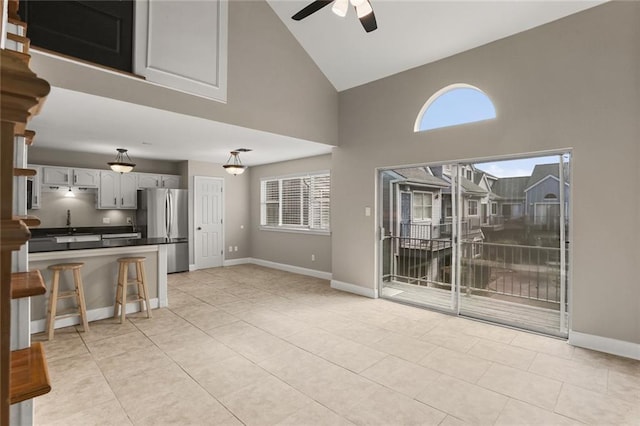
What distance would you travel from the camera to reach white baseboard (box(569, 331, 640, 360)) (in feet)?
10.5

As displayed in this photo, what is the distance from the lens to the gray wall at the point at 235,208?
7.89 meters

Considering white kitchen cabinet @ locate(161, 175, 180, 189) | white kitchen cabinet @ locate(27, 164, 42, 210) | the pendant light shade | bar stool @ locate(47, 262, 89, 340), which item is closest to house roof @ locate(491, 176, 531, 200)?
the pendant light shade

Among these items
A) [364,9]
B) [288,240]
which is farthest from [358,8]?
[288,240]

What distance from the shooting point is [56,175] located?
6.01 metres

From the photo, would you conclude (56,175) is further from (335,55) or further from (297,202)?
(335,55)

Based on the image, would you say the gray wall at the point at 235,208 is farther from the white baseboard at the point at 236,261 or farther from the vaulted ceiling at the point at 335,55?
the vaulted ceiling at the point at 335,55

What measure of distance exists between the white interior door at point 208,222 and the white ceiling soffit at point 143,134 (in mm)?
814

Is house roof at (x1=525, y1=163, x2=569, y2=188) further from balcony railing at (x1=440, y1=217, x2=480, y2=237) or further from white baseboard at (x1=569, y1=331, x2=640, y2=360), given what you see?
white baseboard at (x1=569, y1=331, x2=640, y2=360)

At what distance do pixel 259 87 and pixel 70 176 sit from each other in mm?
4261

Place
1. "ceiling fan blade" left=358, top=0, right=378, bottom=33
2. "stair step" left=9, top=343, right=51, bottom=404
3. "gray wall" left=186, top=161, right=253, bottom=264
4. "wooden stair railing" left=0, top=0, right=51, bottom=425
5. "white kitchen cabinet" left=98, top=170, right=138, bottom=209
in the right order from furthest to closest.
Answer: "gray wall" left=186, top=161, right=253, bottom=264 → "white kitchen cabinet" left=98, top=170, right=138, bottom=209 → "ceiling fan blade" left=358, top=0, right=378, bottom=33 → "stair step" left=9, top=343, right=51, bottom=404 → "wooden stair railing" left=0, top=0, right=51, bottom=425

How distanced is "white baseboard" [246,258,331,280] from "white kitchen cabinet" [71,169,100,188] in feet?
12.6

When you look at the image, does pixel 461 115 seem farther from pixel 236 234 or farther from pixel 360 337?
pixel 236 234

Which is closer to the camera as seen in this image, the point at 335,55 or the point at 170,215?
the point at 335,55

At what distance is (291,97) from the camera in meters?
5.18
